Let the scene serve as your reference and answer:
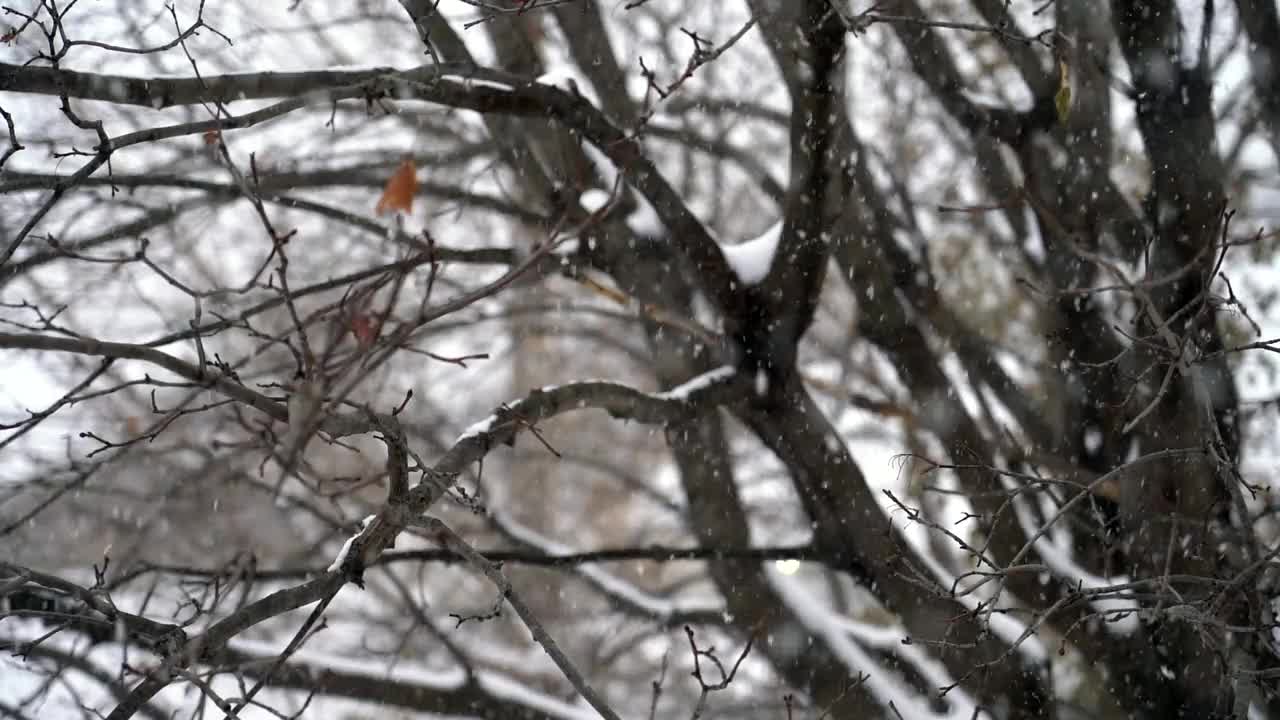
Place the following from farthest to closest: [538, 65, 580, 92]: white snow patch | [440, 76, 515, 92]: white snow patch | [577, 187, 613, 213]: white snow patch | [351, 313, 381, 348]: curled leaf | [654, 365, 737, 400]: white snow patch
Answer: [577, 187, 613, 213]: white snow patch, [654, 365, 737, 400]: white snow patch, [538, 65, 580, 92]: white snow patch, [440, 76, 515, 92]: white snow patch, [351, 313, 381, 348]: curled leaf

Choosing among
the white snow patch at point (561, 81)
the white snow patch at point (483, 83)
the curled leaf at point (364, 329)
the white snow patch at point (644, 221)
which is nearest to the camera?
the curled leaf at point (364, 329)

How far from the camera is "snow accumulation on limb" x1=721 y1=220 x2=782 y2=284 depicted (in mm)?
4301

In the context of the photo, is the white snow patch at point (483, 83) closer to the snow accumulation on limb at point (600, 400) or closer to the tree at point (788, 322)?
the tree at point (788, 322)

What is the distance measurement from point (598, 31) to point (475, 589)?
34.4 ft

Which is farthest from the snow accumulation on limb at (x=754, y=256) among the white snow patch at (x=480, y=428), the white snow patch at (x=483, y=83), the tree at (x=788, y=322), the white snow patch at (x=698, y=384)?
the white snow patch at (x=480, y=428)

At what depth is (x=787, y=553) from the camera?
457cm

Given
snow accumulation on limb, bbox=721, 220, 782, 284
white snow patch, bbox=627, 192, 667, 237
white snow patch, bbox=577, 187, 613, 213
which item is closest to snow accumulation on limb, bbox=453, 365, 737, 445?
snow accumulation on limb, bbox=721, 220, 782, 284

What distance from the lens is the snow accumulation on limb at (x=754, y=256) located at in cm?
430

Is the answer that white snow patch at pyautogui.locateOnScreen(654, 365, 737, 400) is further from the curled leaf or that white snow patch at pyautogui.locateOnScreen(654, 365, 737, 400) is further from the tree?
the curled leaf

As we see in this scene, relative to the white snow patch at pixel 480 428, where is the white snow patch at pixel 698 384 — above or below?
above

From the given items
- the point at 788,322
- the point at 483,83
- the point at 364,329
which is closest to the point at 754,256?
the point at 788,322

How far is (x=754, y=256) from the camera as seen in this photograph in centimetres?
443

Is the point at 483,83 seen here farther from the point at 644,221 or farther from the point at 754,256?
the point at 754,256

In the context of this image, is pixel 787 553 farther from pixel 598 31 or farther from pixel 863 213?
pixel 598 31
